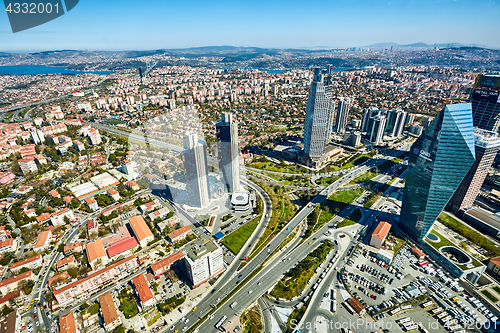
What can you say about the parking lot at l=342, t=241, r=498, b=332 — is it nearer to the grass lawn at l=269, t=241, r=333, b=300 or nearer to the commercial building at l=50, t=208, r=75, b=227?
the grass lawn at l=269, t=241, r=333, b=300

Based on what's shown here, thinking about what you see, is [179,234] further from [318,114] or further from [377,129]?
[377,129]

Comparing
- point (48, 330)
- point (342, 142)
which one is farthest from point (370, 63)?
point (48, 330)

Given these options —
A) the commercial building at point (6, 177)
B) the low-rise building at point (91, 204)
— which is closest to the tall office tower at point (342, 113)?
the low-rise building at point (91, 204)

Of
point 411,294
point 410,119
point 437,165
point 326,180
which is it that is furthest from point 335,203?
point 410,119

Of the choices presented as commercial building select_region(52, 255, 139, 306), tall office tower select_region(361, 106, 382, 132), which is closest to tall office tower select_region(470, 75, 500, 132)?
tall office tower select_region(361, 106, 382, 132)

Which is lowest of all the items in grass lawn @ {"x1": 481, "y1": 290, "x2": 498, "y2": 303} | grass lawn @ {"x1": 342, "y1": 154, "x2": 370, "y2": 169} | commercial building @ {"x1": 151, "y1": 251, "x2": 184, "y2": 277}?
grass lawn @ {"x1": 481, "y1": 290, "x2": 498, "y2": 303}

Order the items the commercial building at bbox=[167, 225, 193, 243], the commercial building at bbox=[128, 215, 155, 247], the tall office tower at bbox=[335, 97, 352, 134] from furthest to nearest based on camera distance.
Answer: the tall office tower at bbox=[335, 97, 352, 134], the commercial building at bbox=[167, 225, 193, 243], the commercial building at bbox=[128, 215, 155, 247]

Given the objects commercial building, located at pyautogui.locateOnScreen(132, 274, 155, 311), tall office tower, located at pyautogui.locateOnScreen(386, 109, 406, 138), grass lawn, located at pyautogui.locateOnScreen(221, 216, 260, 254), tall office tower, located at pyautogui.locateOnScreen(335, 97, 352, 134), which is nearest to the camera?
commercial building, located at pyautogui.locateOnScreen(132, 274, 155, 311)
